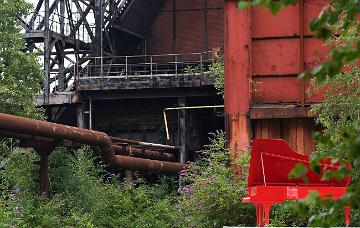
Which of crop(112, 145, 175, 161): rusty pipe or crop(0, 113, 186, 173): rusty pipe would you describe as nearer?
crop(0, 113, 186, 173): rusty pipe

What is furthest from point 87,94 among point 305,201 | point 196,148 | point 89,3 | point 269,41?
point 305,201

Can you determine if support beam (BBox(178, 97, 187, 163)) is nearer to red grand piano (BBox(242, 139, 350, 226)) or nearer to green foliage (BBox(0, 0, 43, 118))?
green foliage (BBox(0, 0, 43, 118))

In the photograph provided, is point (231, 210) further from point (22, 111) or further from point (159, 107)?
point (159, 107)

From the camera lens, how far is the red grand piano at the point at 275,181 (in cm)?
1131

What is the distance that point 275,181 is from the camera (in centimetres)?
1166

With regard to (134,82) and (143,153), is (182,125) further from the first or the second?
(143,153)

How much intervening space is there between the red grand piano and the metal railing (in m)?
20.7

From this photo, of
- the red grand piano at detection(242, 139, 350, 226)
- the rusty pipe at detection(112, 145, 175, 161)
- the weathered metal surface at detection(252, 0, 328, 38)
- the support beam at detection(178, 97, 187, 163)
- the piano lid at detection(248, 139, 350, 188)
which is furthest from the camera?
the support beam at detection(178, 97, 187, 163)

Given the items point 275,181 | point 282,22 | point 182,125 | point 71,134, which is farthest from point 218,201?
point 182,125

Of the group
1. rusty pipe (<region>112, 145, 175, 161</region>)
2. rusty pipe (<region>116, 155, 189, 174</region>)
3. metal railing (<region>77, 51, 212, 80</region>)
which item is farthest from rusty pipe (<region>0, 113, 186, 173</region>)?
metal railing (<region>77, 51, 212, 80</region>)

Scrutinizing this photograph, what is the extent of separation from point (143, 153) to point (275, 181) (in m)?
15.0

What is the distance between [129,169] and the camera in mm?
23906

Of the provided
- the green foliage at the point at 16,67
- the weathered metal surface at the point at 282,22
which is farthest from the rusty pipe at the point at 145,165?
the weathered metal surface at the point at 282,22

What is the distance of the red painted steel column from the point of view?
18438 mm
